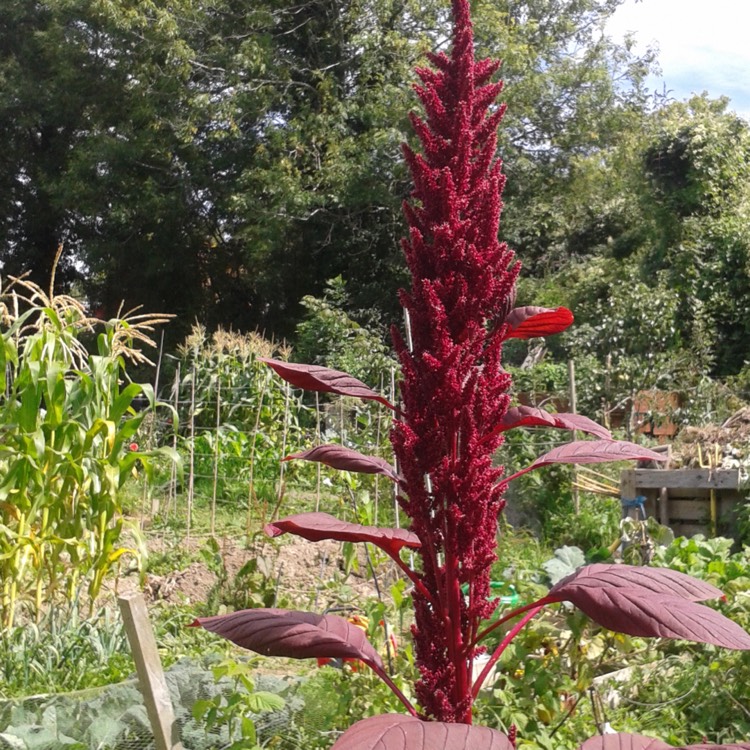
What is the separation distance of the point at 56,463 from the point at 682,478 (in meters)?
3.69

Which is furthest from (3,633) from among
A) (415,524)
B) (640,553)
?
(415,524)

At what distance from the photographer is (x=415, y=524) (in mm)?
1474

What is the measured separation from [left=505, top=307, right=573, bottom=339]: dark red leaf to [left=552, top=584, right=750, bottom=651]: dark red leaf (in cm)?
43

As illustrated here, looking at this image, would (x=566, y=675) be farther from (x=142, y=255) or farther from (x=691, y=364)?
(x=142, y=255)

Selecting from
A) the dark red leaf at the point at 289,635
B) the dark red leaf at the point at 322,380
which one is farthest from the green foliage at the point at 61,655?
the dark red leaf at the point at 322,380

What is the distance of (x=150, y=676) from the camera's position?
2.17 metres

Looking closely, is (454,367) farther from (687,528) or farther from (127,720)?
(687,528)

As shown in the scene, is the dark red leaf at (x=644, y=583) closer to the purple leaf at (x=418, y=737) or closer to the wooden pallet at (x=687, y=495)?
the purple leaf at (x=418, y=737)

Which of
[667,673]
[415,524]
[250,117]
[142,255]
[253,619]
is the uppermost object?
[250,117]

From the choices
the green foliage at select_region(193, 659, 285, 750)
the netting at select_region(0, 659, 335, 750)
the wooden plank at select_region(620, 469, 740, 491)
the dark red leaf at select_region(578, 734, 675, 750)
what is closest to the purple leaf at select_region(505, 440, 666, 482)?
the dark red leaf at select_region(578, 734, 675, 750)

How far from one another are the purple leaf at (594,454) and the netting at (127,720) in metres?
1.31

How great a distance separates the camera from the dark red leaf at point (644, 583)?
139 centimetres

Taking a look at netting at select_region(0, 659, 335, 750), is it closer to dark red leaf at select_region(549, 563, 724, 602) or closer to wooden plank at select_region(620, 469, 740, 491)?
dark red leaf at select_region(549, 563, 724, 602)

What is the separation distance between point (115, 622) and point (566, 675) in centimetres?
196
